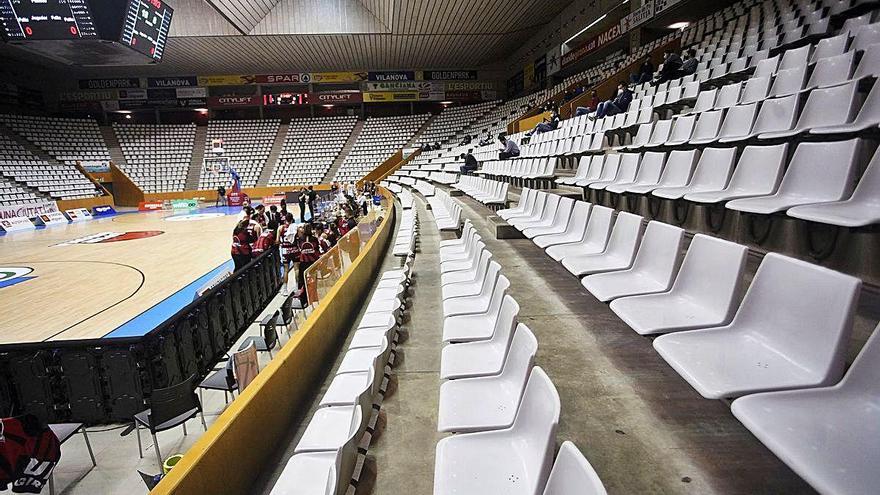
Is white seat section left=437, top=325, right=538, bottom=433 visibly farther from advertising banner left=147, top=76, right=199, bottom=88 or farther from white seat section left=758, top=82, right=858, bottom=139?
advertising banner left=147, top=76, right=199, bottom=88

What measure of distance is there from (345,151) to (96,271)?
1574cm

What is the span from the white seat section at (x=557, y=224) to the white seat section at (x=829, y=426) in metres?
2.43

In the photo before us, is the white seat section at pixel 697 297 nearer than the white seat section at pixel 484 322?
Yes

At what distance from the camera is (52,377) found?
156 inches

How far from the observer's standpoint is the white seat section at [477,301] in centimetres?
271

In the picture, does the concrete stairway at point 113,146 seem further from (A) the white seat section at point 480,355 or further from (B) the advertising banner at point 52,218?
(A) the white seat section at point 480,355

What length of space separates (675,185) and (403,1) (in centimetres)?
1244

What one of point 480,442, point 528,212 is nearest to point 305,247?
point 528,212

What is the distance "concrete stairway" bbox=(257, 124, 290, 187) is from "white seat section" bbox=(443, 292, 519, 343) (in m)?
21.6

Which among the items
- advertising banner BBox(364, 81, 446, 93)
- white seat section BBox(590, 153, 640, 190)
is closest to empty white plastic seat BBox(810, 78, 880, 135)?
white seat section BBox(590, 153, 640, 190)

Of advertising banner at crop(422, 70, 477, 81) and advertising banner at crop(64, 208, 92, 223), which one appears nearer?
advertising banner at crop(64, 208, 92, 223)

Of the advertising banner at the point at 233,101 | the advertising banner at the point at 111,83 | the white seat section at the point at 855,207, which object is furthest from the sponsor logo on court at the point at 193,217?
the white seat section at the point at 855,207

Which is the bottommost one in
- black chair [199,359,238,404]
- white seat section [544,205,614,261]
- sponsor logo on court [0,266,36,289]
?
sponsor logo on court [0,266,36,289]

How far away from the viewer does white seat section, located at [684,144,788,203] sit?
2342mm
